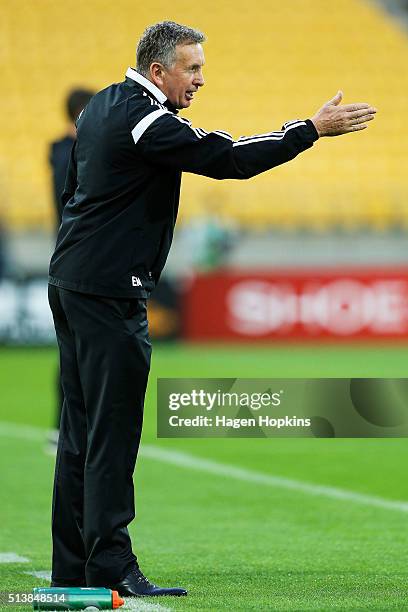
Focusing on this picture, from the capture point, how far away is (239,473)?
812cm

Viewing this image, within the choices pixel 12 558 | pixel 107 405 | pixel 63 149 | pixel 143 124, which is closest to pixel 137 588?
pixel 107 405

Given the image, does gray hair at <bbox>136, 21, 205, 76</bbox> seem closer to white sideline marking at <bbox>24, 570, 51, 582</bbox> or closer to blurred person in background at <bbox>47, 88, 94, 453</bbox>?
white sideline marking at <bbox>24, 570, 51, 582</bbox>

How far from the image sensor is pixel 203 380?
4.72 m

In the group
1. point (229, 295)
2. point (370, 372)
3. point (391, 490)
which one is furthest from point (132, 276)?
point (229, 295)

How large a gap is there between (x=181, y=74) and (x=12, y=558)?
2.11 meters

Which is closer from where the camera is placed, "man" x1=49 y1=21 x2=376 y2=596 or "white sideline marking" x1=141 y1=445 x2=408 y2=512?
"man" x1=49 y1=21 x2=376 y2=596

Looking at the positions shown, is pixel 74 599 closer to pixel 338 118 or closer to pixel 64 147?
pixel 338 118

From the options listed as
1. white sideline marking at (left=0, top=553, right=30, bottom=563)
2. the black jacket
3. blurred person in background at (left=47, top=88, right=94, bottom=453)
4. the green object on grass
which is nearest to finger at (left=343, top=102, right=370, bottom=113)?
the green object on grass

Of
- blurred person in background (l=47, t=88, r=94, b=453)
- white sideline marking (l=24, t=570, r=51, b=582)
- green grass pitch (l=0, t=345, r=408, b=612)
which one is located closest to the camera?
green grass pitch (l=0, t=345, r=408, b=612)

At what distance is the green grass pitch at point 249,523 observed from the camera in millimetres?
4559

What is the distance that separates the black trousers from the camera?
4297 millimetres

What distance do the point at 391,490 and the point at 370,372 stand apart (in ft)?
23.7

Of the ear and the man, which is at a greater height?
the ear

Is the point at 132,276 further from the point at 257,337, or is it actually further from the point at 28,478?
the point at 257,337
